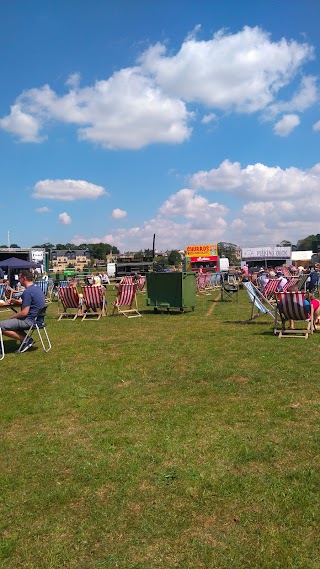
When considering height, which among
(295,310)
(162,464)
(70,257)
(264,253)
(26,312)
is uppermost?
(70,257)

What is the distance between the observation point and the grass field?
257 centimetres

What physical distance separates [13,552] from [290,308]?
24.4ft

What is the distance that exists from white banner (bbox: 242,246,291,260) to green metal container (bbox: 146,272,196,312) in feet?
135

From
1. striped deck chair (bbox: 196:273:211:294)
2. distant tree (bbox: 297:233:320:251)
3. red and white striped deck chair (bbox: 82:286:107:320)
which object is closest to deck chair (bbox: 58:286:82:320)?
red and white striped deck chair (bbox: 82:286:107:320)

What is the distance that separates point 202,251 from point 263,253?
7676 mm

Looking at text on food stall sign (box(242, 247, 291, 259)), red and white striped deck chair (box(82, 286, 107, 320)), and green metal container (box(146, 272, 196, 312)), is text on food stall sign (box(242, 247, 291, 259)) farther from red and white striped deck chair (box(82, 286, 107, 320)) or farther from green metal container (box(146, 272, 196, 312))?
red and white striped deck chair (box(82, 286, 107, 320))

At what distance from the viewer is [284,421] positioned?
4.33 metres

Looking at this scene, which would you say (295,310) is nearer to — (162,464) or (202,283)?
(162,464)

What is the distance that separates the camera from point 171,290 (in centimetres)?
1407

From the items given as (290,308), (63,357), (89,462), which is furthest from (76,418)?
(290,308)

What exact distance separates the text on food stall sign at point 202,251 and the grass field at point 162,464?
148 feet

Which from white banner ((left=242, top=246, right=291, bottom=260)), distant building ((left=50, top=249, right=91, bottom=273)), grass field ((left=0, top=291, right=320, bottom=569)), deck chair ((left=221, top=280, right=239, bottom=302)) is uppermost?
distant building ((left=50, top=249, right=91, bottom=273))

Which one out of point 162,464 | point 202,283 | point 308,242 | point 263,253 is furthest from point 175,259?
point 162,464

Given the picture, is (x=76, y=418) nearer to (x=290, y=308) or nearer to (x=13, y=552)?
(x=13, y=552)
